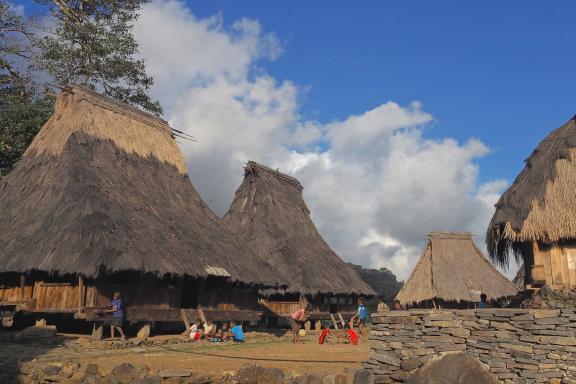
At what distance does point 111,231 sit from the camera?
47.4 feet

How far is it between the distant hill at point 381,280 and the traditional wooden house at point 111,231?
25.1m

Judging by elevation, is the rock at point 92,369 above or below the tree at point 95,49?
below

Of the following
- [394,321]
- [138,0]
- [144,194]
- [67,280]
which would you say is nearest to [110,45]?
[138,0]

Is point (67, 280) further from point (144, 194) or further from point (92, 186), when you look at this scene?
point (144, 194)

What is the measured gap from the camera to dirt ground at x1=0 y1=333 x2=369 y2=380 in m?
10.6

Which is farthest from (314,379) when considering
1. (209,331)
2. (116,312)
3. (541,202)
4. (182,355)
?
(541,202)

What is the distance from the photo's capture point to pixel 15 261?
14047mm

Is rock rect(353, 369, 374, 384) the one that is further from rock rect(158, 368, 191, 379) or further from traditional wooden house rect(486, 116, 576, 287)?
traditional wooden house rect(486, 116, 576, 287)

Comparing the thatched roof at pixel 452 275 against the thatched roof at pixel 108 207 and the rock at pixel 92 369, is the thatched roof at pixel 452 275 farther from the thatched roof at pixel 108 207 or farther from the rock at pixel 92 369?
the rock at pixel 92 369

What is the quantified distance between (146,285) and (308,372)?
25.4ft

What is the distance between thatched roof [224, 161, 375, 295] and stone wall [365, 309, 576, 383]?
12.2 metres

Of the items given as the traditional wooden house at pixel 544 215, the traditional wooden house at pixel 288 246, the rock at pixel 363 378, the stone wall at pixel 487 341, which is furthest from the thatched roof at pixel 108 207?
the traditional wooden house at pixel 544 215

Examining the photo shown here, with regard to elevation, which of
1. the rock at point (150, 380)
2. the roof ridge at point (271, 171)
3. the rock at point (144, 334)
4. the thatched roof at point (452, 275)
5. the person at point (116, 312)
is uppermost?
the roof ridge at point (271, 171)

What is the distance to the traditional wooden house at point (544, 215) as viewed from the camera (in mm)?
14680
